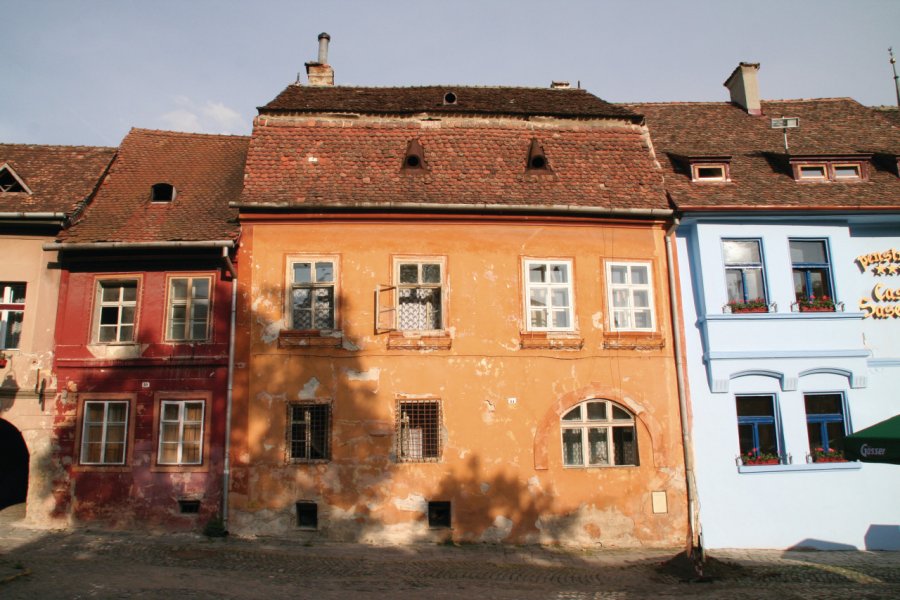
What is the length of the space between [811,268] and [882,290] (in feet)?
5.68

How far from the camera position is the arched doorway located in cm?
1495

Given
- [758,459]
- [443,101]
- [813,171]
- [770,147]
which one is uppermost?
[443,101]

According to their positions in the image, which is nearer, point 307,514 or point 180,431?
point 307,514

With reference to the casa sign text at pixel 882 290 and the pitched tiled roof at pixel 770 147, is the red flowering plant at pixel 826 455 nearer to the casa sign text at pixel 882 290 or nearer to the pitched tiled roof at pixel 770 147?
the casa sign text at pixel 882 290

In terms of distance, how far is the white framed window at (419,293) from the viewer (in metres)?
13.5

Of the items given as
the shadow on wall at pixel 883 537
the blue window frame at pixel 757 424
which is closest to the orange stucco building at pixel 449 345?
the blue window frame at pixel 757 424

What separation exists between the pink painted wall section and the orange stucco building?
0.60 m

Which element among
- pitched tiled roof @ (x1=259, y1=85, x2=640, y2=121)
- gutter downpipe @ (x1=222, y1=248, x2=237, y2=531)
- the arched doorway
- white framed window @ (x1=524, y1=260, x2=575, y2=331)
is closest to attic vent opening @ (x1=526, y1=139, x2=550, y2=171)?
pitched tiled roof @ (x1=259, y1=85, x2=640, y2=121)

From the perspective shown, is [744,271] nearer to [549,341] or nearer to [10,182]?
[549,341]

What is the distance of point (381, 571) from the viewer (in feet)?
35.8

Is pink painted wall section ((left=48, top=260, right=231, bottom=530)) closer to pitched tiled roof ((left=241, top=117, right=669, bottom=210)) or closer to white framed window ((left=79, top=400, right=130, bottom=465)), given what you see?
white framed window ((left=79, top=400, right=130, bottom=465))

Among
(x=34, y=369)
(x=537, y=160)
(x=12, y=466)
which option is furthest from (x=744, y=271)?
(x=12, y=466)

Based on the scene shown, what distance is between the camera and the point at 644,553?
12492 mm

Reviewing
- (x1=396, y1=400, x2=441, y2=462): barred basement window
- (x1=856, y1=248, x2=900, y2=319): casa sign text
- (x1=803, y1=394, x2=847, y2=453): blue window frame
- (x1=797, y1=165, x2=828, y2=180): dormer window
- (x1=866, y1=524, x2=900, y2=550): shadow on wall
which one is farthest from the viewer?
(x1=797, y1=165, x2=828, y2=180): dormer window
